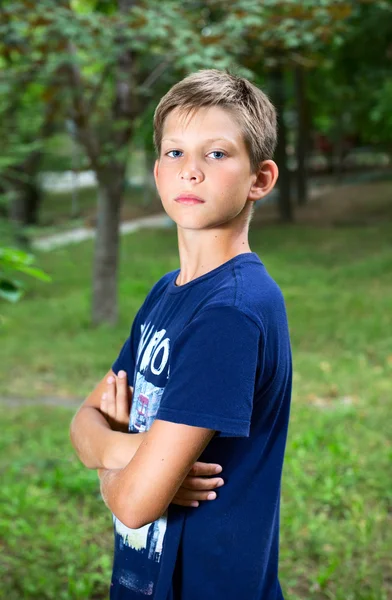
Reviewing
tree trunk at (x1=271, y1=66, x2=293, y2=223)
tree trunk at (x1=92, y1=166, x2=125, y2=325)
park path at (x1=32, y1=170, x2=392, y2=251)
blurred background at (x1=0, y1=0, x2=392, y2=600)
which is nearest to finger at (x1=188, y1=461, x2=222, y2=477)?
blurred background at (x1=0, y1=0, x2=392, y2=600)

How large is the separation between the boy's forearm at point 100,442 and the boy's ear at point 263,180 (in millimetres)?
531

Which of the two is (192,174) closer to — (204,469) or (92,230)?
(204,469)

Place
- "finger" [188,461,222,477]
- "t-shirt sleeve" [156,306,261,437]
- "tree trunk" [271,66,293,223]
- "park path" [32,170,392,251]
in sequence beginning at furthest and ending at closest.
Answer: "park path" [32,170,392,251] < "tree trunk" [271,66,293,223] < "finger" [188,461,222,477] < "t-shirt sleeve" [156,306,261,437]

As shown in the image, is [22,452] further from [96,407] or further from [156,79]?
[156,79]

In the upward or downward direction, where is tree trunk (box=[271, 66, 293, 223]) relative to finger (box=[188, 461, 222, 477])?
downward

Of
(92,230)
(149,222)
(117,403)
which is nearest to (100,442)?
(117,403)

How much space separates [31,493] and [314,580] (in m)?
1.75

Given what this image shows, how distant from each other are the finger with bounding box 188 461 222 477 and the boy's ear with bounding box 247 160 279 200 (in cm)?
53

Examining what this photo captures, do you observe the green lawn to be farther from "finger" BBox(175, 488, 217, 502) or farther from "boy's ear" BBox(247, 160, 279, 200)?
"boy's ear" BBox(247, 160, 279, 200)

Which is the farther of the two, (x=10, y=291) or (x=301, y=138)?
(x=301, y=138)

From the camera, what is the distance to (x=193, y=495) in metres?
1.41

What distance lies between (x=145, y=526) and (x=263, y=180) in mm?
737

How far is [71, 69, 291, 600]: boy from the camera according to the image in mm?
1299

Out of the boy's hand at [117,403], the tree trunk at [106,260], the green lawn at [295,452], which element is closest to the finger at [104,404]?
the boy's hand at [117,403]
